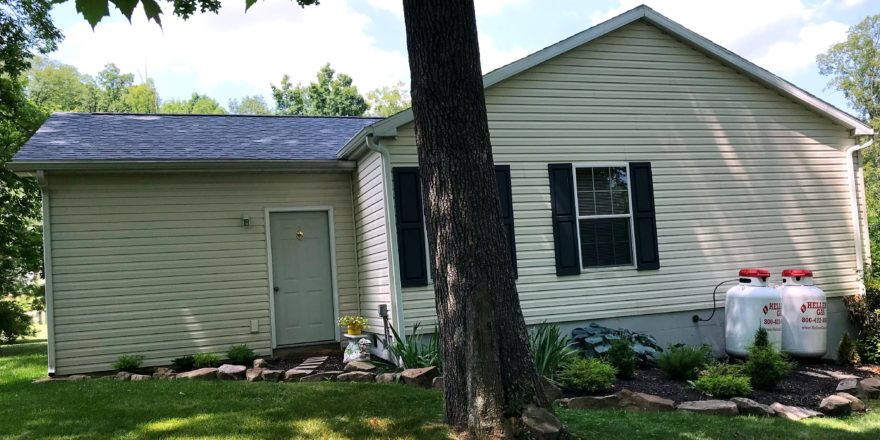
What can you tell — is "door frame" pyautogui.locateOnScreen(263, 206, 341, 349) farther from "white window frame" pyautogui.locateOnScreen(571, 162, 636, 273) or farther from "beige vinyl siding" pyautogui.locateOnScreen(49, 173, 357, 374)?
"white window frame" pyautogui.locateOnScreen(571, 162, 636, 273)

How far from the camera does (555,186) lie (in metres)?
7.68

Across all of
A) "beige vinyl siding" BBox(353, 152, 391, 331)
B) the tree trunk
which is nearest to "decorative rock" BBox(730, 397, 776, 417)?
the tree trunk

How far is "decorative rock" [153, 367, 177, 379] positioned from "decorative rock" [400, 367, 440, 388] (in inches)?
109

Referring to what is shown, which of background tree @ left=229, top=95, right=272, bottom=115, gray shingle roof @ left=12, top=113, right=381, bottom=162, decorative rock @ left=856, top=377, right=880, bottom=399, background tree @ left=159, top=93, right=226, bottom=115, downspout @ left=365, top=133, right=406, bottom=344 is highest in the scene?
background tree @ left=229, top=95, right=272, bottom=115

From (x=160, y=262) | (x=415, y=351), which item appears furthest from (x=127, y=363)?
(x=415, y=351)

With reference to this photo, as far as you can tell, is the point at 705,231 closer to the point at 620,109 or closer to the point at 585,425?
the point at 620,109

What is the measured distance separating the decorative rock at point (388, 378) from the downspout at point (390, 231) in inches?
33.0

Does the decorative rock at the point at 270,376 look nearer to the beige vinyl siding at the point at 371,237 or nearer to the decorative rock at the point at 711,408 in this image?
the beige vinyl siding at the point at 371,237

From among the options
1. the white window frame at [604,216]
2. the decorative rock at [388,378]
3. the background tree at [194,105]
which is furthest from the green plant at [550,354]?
the background tree at [194,105]

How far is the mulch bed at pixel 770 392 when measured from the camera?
5.96m

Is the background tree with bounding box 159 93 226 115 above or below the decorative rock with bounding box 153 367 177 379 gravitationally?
above

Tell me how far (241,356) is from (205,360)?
1.36 feet

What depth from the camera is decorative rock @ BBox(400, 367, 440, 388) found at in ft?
19.0

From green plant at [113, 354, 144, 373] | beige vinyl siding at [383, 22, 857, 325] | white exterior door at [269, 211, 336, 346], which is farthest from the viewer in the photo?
white exterior door at [269, 211, 336, 346]
